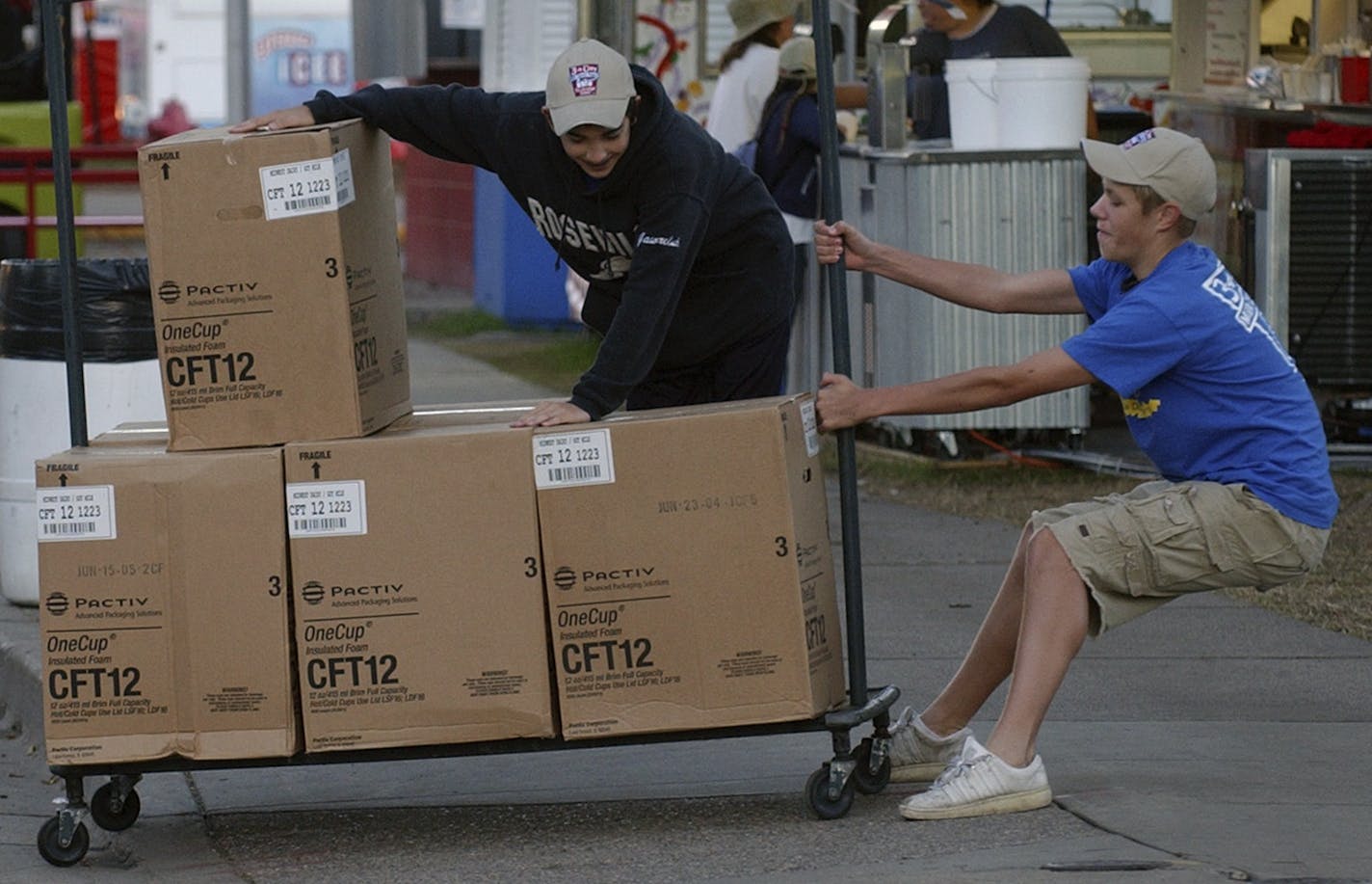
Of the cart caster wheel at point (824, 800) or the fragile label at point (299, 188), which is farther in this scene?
the cart caster wheel at point (824, 800)

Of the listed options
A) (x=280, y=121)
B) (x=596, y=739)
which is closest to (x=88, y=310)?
(x=280, y=121)

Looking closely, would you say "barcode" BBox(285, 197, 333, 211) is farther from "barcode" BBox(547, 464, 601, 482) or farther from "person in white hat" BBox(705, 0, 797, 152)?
"person in white hat" BBox(705, 0, 797, 152)

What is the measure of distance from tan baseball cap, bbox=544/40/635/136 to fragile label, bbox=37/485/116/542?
4.03 ft

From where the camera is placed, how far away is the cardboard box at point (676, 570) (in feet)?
15.2

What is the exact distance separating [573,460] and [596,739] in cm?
60

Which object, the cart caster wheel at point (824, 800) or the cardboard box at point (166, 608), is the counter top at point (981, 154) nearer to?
the cart caster wheel at point (824, 800)

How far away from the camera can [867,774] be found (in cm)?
496

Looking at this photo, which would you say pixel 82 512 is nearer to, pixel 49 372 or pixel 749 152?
pixel 49 372

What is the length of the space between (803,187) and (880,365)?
2.88ft

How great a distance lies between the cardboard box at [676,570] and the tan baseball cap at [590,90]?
63 centimetres

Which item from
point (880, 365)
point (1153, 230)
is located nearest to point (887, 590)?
point (880, 365)

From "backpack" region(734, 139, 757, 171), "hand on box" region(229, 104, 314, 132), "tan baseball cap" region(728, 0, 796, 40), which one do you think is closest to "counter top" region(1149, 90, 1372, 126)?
"tan baseball cap" region(728, 0, 796, 40)

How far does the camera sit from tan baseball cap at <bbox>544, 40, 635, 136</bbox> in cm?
460

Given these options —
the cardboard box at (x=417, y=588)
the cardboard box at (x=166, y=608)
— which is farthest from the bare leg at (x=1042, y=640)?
the cardboard box at (x=166, y=608)
